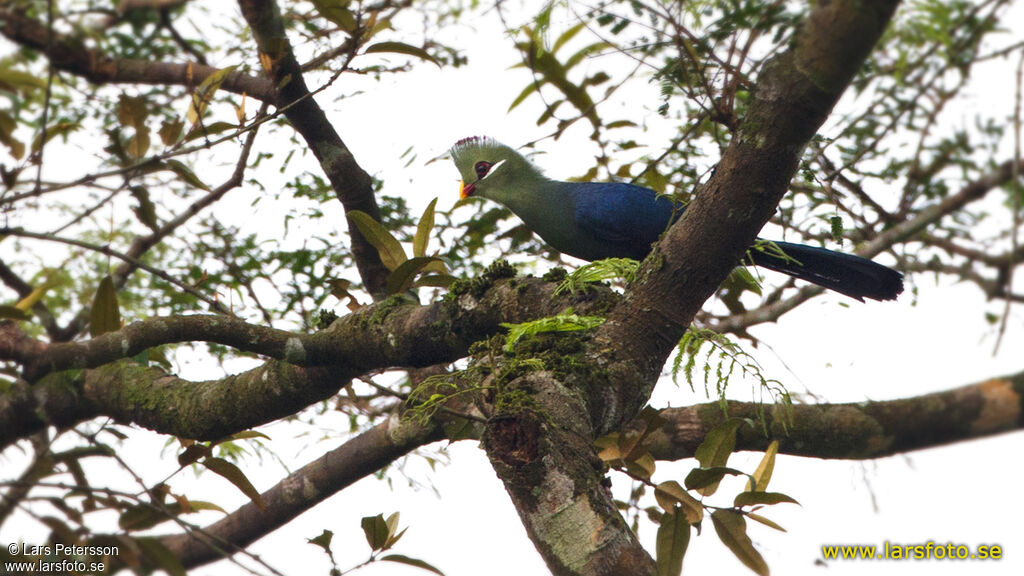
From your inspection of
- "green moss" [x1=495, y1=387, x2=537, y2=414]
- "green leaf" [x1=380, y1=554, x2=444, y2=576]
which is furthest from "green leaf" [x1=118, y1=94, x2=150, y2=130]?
"green moss" [x1=495, y1=387, x2=537, y2=414]

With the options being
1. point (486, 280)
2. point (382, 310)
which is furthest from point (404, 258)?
point (486, 280)

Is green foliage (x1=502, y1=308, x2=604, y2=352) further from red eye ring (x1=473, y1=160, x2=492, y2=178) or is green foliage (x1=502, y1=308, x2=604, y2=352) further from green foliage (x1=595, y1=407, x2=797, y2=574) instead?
red eye ring (x1=473, y1=160, x2=492, y2=178)

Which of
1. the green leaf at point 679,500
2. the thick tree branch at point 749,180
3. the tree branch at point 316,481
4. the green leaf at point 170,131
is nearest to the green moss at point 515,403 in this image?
the thick tree branch at point 749,180

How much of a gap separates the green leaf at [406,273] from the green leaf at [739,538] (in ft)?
4.18

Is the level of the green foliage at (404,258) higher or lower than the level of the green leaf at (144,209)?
lower

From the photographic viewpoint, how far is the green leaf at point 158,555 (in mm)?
2000

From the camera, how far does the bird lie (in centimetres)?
323

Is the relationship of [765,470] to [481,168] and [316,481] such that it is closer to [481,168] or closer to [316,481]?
[316,481]

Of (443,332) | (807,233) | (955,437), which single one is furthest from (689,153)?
(955,437)

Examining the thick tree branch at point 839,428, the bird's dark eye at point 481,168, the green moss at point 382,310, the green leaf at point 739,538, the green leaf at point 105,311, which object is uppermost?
the bird's dark eye at point 481,168

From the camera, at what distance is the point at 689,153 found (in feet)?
12.2

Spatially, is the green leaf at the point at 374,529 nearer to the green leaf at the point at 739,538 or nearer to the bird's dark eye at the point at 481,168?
the green leaf at the point at 739,538

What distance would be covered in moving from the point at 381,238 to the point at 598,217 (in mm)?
1250

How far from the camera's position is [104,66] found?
3828 mm
